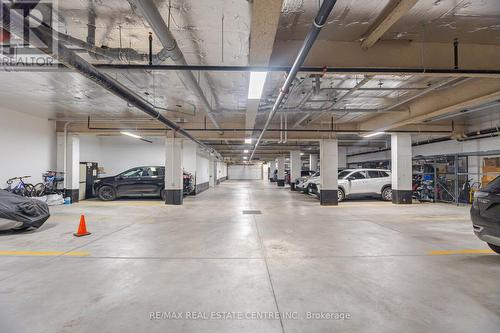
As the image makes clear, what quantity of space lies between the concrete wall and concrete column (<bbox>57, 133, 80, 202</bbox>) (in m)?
0.22

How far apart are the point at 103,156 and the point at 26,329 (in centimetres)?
1185

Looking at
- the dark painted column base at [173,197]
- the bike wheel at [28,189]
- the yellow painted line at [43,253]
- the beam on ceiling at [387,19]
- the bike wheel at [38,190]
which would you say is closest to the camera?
the beam on ceiling at [387,19]

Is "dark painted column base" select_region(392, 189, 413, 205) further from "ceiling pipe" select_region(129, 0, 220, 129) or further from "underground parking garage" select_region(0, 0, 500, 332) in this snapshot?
"ceiling pipe" select_region(129, 0, 220, 129)

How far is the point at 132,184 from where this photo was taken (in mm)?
10141

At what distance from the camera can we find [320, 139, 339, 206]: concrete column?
9.21 m

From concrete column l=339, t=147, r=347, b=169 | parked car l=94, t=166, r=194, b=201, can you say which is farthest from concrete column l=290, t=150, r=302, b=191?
parked car l=94, t=166, r=194, b=201

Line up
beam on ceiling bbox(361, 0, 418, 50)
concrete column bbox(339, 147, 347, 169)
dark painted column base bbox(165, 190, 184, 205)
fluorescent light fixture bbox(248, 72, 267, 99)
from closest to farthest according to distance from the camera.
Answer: beam on ceiling bbox(361, 0, 418, 50)
fluorescent light fixture bbox(248, 72, 267, 99)
dark painted column base bbox(165, 190, 184, 205)
concrete column bbox(339, 147, 347, 169)

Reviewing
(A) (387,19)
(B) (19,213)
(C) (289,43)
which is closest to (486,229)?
(A) (387,19)

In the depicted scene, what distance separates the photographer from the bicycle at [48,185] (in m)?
8.13

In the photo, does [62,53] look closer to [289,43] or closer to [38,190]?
[289,43]

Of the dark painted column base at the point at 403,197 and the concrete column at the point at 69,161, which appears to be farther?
the dark painted column base at the point at 403,197

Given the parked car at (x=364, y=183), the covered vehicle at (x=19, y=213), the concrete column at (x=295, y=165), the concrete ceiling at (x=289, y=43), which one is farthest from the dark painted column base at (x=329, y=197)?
the covered vehicle at (x=19, y=213)

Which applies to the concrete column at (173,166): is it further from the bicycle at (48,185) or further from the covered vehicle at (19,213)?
the covered vehicle at (19,213)

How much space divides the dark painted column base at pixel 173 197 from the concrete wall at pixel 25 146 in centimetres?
432
